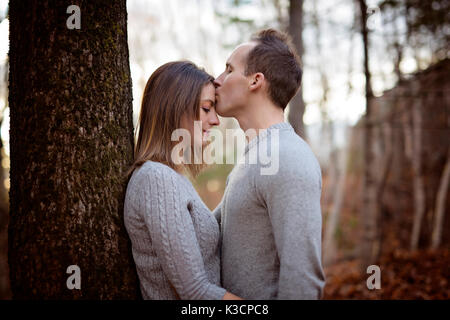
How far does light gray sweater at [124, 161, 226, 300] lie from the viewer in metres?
1.84

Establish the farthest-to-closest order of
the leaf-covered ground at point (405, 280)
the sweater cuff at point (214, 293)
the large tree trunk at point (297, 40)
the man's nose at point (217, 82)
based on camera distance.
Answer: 1. the large tree trunk at point (297, 40)
2. the leaf-covered ground at point (405, 280)
3. the man's nose at point (217, 82)
4. the sweater cuff at point (214, 293)

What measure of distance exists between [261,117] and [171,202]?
0.89m

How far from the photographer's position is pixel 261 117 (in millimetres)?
2371

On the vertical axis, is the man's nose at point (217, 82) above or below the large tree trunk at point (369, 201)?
above

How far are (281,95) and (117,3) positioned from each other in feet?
3.99

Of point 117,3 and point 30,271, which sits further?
point 117,3

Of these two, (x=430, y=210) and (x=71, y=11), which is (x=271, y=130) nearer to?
(x=71, y=11)

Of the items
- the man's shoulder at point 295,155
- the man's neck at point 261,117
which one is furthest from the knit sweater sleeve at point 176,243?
the man's neck at point 261,117

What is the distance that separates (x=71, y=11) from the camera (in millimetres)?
1962

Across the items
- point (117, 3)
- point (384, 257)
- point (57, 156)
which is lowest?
point (384, 257)

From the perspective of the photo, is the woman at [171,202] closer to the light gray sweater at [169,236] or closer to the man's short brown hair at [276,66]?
the light gray sweater at [169,236]

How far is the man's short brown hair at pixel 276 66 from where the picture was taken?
238cm
